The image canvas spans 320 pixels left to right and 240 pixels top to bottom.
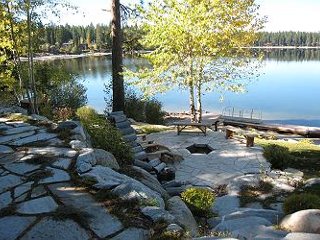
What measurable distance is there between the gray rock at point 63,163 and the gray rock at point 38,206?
1112 mm

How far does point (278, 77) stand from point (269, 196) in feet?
219

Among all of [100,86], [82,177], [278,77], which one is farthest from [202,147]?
[278,77]

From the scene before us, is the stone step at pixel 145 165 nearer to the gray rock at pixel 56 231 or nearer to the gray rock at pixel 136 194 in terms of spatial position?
the gray rock at pixel 136 194

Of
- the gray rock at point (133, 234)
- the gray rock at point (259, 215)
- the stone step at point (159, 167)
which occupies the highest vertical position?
the gray rock at point (133, 234)

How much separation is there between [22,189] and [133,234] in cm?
193

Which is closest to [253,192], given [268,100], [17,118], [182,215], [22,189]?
[182,215]

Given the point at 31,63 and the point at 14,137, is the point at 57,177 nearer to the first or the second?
the point at 14,137

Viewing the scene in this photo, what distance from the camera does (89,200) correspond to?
510cm

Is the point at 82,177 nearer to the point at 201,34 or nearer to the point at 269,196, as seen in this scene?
the point at 269,196

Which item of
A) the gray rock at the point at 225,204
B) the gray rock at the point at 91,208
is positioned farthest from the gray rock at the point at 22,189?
the gray rock at the point at 225,204

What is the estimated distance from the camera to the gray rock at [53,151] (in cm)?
658

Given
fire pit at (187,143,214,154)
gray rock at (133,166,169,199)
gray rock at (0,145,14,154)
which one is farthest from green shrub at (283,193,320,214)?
fire pit at (187,143,214,154)

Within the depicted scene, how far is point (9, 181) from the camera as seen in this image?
5.54 m

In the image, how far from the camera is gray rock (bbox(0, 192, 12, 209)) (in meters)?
4.88
